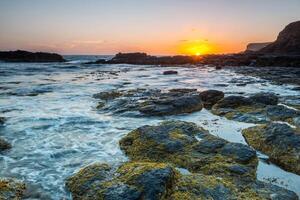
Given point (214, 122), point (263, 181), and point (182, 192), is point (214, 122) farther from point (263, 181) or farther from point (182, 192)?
point (182, 192)

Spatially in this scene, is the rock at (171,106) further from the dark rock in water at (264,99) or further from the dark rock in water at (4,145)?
the dark rock in water at (4,145)

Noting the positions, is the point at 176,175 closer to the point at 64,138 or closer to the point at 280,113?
the point at 64,138

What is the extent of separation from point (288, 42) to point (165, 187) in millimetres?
103810

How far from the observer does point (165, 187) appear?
7.90m

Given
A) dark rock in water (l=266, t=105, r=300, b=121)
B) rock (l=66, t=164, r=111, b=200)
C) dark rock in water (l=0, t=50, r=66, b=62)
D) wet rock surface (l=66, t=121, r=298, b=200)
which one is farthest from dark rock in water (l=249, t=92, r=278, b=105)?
dark rock in water (l=0, t=50, r=66, b=62)

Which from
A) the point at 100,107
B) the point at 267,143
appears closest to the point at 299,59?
the point at 100,107

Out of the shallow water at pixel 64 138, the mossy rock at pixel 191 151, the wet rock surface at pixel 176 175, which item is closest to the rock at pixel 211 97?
the shallow water at pixel 64 138

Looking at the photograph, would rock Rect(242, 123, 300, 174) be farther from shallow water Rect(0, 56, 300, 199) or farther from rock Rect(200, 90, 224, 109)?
rock Rect(200, 90, 224, 109)

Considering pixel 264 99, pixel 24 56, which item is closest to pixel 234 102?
pixel 264 99

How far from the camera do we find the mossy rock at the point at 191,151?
32.2 feet

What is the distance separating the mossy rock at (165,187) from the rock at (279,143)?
7.29ft

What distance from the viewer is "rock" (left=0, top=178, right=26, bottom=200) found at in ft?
27.7

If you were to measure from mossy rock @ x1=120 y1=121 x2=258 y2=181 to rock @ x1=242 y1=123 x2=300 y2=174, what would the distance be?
93cm

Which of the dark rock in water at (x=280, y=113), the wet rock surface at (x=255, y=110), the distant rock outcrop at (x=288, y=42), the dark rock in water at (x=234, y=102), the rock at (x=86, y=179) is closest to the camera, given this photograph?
the rock at (x=86, y=179)
